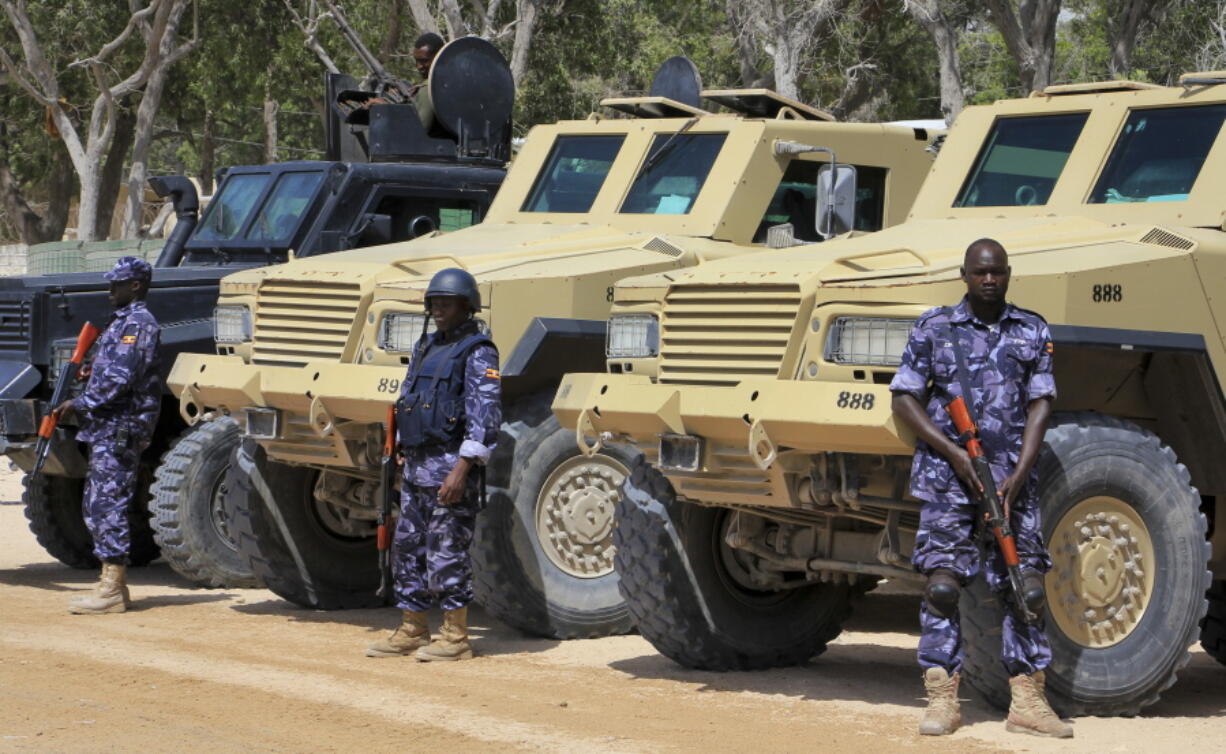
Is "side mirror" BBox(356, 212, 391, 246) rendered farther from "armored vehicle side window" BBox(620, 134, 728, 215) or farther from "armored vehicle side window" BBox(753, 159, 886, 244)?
"armored vehicle side window" BBox(753, 159, 886, 244)

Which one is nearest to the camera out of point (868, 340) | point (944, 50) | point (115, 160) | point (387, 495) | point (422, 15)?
point (868, 340)

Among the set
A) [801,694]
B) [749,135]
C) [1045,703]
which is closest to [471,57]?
[749,135]

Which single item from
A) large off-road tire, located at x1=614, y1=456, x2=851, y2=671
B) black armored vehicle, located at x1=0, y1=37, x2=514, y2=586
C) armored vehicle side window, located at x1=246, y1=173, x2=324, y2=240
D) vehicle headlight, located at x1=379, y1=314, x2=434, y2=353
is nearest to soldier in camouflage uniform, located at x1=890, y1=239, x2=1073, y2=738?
large off-road tire, located at x1=614, y1=456, x2=851, y2=671

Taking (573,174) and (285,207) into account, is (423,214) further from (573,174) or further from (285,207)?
(573,174)

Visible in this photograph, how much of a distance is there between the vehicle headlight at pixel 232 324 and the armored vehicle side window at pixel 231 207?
89.9 inches

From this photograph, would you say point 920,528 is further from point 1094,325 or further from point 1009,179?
point 1009,179

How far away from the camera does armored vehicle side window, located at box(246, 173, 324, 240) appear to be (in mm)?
12156

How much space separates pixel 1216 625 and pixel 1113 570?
1.79 meters

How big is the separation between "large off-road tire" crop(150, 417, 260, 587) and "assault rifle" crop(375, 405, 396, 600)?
2.36 metres

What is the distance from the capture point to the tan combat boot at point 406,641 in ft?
29.3

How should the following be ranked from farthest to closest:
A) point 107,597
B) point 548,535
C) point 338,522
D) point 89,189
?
point 89,189
point 338,522
point 107,597
point 548,535

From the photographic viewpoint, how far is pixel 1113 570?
23.7ft

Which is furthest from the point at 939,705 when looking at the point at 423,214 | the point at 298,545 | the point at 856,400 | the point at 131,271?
the point at 423,214

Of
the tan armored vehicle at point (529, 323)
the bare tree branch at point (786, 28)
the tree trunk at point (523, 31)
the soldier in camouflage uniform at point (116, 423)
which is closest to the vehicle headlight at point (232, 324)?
the tan armored vehicle at point (529, 323)
